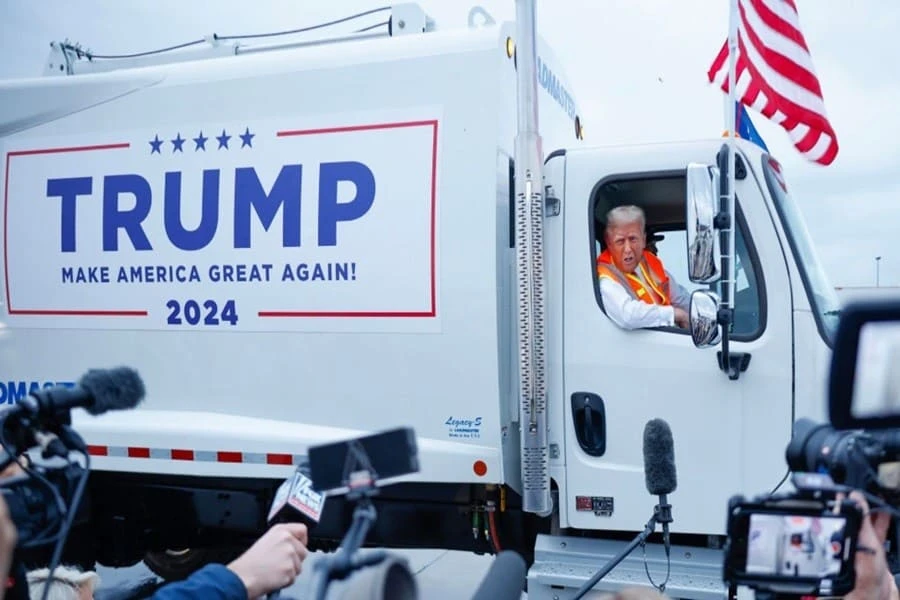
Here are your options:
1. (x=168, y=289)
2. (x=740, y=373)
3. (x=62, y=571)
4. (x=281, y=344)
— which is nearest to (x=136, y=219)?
(x=168, y=289)

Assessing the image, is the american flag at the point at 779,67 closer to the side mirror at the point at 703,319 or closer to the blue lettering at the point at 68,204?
the side mirror at the point at 703,319

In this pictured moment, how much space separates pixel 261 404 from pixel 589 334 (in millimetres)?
1621

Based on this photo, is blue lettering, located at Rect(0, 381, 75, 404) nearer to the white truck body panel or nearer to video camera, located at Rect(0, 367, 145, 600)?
the white truck body panel

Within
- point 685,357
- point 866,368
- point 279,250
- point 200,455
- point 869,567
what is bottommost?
point 200,455

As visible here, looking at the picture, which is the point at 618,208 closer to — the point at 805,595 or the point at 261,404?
the point at 261,404

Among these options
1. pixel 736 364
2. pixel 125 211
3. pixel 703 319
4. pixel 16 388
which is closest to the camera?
pixel 703 319

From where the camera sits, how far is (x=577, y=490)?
3.87 metres

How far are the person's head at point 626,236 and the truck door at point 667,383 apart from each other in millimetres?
73

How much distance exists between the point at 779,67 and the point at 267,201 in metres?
2.78

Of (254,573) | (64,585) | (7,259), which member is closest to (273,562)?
(254,573)

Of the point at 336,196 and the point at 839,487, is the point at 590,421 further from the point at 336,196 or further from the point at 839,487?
the point at 839,487

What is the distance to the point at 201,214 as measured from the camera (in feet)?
13.4

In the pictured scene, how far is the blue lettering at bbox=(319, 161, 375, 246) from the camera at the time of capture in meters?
3.88

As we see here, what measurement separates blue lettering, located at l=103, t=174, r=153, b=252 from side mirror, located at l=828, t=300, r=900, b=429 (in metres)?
3.60
